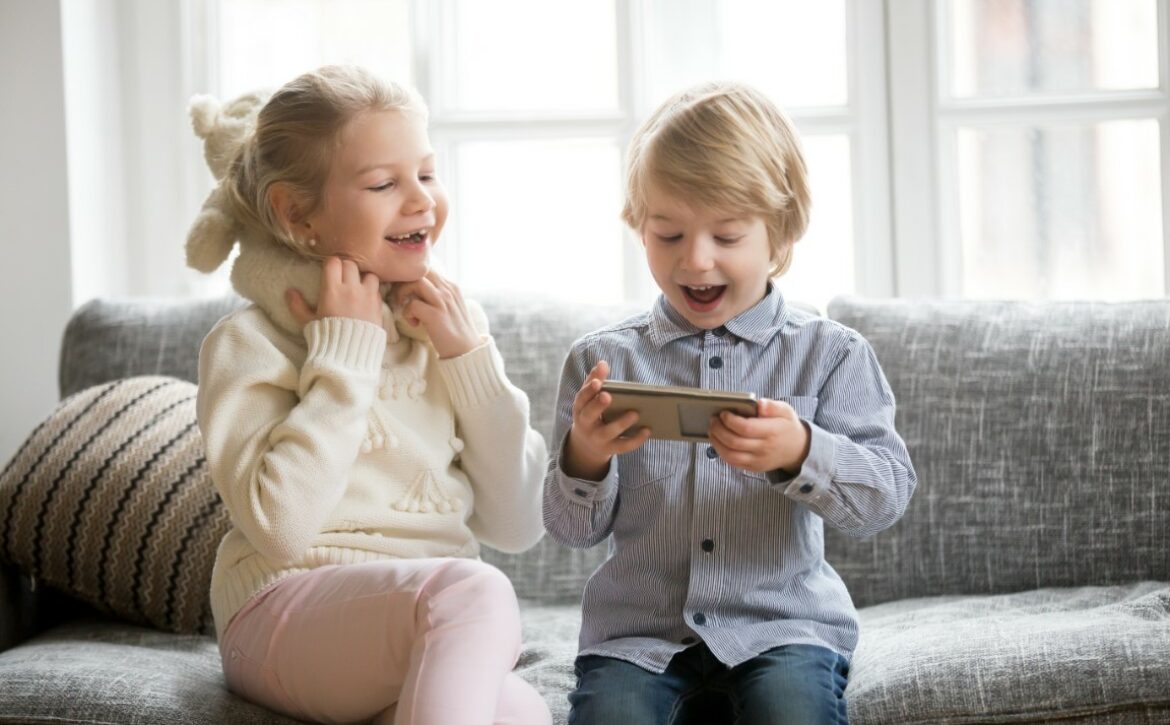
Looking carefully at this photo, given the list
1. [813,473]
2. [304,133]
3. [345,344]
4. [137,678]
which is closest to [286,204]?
[304,133]

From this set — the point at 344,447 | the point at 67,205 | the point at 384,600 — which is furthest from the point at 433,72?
the point at 384,600

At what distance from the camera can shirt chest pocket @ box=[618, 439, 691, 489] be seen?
5.63ft

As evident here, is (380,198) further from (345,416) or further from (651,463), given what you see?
(651,463)

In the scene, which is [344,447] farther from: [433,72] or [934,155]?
[934,155]

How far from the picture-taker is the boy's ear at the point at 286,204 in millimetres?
1735

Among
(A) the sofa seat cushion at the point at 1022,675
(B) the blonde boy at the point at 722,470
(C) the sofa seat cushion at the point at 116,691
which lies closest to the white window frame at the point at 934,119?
(B) the blonde boy at the point at 722,470

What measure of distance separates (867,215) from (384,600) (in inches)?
64.1

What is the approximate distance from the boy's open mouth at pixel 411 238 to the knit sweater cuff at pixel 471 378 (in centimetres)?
16

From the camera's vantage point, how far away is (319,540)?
169 cm

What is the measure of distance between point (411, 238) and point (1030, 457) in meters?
1.07

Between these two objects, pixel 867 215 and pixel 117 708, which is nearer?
pixel 117 708

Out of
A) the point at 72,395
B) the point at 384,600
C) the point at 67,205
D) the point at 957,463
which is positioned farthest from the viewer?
the point at 67,205

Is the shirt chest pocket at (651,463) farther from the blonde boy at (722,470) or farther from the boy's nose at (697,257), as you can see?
the boy's nose at (697,257)

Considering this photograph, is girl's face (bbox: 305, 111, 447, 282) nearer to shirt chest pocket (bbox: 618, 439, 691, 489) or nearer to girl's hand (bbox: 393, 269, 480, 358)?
girl's hand (bbox: 393, 269, 480, 358)
